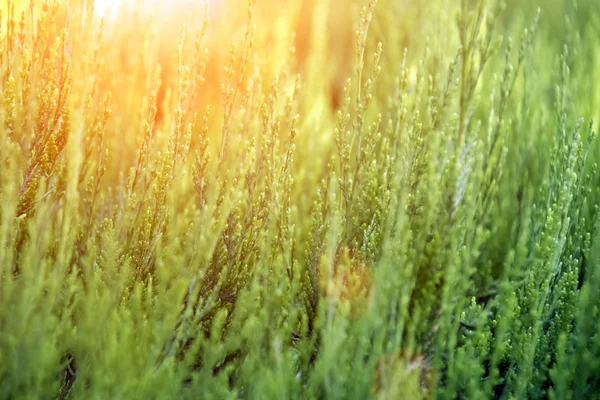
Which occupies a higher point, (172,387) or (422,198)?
(422,198)

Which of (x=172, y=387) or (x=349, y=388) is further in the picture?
(x=349, y=388)

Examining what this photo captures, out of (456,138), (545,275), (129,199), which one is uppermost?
(456,138)

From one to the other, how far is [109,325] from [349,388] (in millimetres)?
688

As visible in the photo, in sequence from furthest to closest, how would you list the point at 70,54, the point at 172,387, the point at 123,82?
1. the point at 123,82
2. the point at 70,54
3. the point at 172,387

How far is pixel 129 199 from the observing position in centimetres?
184

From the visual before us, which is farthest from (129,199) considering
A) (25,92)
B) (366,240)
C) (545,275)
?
(545,275)

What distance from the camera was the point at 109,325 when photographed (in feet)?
5.10

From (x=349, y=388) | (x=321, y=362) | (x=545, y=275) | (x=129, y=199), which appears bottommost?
(x=349, y=388)

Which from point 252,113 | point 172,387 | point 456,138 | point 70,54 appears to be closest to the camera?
point 172,387

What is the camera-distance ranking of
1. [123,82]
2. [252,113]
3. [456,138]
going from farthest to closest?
[123,82], [252,113], [456,138]

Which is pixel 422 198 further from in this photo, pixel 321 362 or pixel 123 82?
pixel 123 82

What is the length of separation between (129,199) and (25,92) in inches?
18.9

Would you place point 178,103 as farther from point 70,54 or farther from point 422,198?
point 422,198

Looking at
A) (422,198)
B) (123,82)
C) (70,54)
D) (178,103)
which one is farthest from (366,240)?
(123,82)
